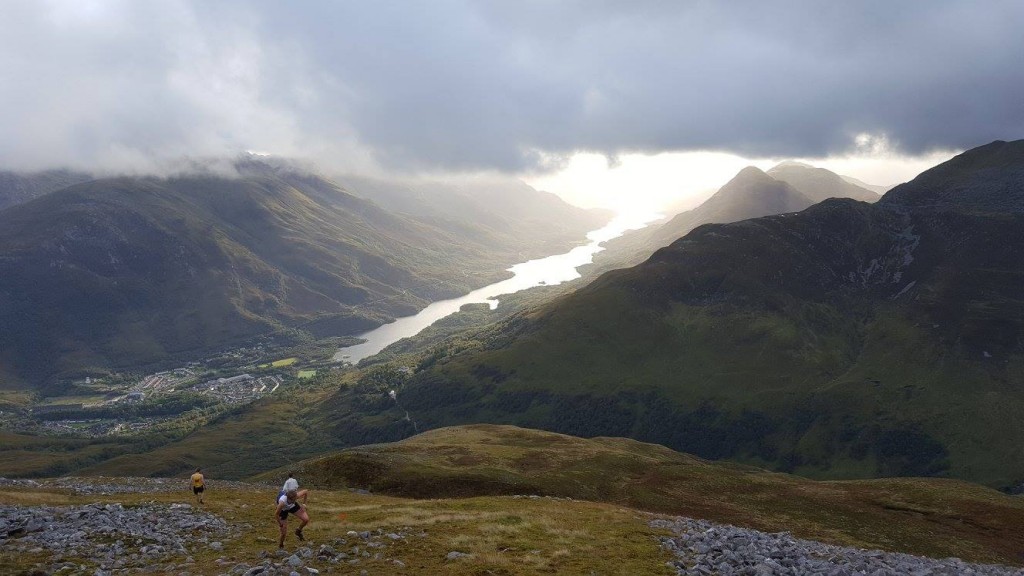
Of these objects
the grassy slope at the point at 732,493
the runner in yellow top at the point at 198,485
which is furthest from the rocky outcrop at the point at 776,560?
the runner in yellow top at the point at 198,485

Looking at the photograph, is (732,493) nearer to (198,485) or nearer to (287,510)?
(198,485)

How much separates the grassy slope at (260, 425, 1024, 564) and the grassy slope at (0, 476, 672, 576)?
25.0m

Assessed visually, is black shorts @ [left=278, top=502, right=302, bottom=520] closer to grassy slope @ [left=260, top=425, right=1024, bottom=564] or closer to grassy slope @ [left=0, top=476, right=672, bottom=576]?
grassy slope @ [left=0, top=476, right=672, bottom=576]

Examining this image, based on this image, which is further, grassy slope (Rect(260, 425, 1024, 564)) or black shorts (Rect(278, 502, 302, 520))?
grassy slope (Rect(260, 425, 1024, 564))

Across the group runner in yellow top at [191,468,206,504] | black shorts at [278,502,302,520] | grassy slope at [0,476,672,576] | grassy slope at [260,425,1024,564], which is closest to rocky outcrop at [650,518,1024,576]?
grassy slope at [0,476,672,576]

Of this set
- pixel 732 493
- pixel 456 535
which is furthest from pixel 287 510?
pixel 732 493

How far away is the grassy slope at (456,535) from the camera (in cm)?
2881

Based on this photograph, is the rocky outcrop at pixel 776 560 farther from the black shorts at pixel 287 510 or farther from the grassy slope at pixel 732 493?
the grassy slope at pixel 732 493

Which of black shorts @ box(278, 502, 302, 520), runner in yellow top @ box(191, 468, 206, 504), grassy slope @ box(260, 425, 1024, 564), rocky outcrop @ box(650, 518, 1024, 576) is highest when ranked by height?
black shorts @ box(278, 502, 302, 520)

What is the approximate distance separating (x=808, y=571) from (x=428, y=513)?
2533 cm

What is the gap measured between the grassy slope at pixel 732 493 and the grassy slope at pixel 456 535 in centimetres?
2495

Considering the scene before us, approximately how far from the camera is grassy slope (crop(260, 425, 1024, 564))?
224 feet

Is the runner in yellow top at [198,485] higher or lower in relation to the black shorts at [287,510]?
lower

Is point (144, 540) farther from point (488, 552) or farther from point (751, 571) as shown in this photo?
point (751, 571)
